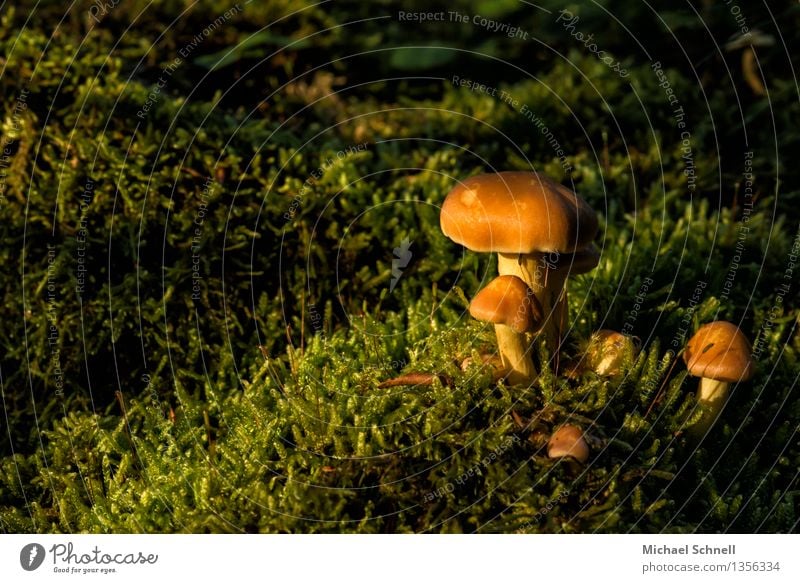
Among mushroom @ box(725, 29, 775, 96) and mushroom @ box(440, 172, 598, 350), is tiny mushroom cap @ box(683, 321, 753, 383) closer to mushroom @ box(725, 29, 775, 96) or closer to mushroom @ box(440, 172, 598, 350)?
→ mushroom @ box(440, 172, 598, 350)

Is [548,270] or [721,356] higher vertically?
[548,270]

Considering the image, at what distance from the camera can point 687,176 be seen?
3.02 m

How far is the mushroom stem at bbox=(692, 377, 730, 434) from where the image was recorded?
1796mm

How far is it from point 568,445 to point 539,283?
416 millimetres

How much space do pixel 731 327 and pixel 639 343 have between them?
0.31 m

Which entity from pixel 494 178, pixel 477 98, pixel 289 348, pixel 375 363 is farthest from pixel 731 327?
pixel 477 98

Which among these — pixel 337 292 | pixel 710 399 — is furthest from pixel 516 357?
pixel 337 292

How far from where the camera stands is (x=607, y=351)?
71.8 inches

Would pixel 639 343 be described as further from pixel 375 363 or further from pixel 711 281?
pixel 375 363

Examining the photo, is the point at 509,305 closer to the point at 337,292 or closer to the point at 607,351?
the point at 607,351
